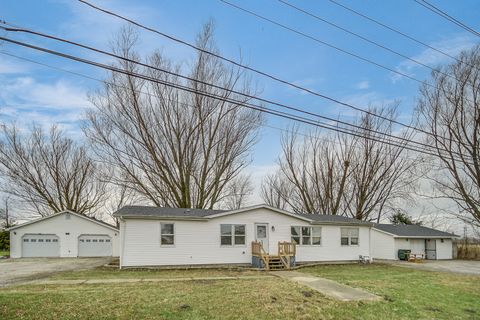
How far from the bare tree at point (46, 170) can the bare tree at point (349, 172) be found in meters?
20.1

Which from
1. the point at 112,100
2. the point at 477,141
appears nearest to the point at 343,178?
the point at 477,141

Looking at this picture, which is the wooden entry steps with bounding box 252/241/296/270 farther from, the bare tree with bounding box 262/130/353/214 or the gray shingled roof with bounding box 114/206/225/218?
the bare tree with bounding box 262/130/353/214

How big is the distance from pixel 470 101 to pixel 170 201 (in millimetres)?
23178

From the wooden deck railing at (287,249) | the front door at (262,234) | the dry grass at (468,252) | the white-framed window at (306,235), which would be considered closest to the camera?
the wooden deck railing at (287,249)

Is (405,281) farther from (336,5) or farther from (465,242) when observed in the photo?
(465,242)

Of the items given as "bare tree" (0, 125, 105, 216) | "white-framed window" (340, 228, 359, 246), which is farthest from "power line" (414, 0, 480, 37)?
"bare tree" (0, 125, 105, 216)

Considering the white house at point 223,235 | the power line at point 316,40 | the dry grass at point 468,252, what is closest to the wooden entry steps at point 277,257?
the white house at point 223,235

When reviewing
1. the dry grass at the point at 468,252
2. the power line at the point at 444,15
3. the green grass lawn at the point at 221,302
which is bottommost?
the dry grass at the point at 468,252

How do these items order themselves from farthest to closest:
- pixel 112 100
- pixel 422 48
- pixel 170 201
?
pixel 170 201 < pixel 112 100 < pixel 422 48

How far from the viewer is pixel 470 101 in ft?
80.3

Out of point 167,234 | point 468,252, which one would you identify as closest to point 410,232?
point 468,252

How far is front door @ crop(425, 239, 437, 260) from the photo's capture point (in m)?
29.3

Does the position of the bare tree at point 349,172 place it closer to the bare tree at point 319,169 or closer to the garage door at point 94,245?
the bare tree at point 319,169

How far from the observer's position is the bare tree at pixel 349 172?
3450 centimetres
